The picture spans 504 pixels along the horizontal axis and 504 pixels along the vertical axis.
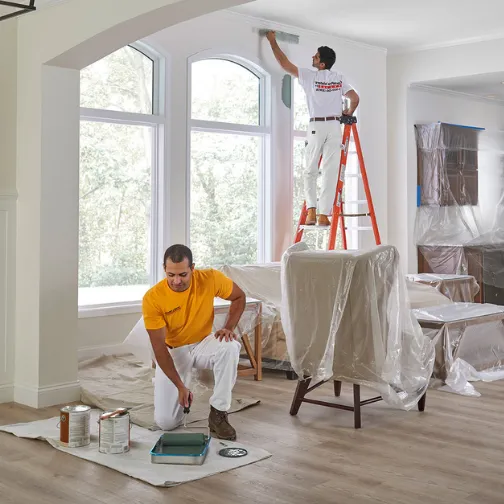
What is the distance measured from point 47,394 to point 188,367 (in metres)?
1.07

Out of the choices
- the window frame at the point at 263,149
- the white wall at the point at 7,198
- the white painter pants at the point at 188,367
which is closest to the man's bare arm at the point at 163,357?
the white painter pants at the point at 188,367

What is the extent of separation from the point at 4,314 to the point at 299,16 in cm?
359

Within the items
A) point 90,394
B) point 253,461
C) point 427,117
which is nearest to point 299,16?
point 427,117

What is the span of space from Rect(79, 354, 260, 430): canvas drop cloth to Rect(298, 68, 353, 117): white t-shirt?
2.53 meters

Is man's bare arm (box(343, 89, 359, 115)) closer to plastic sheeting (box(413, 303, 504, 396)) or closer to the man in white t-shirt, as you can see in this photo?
the man in white t-shirt

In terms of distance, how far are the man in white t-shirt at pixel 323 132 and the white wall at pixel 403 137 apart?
1.76m

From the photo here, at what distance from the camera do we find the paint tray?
373 cm

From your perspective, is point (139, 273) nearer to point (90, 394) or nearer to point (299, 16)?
point (90, 394)

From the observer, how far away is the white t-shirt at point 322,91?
22.4ft

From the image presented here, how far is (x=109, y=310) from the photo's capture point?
239 inches

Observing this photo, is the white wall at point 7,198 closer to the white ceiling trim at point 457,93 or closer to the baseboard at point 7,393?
the baseboard at point 7,393

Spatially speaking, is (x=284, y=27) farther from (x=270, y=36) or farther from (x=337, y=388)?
(x=337, y=388)

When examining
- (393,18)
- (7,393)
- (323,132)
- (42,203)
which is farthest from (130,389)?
(393,18)

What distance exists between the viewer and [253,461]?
3814mm
